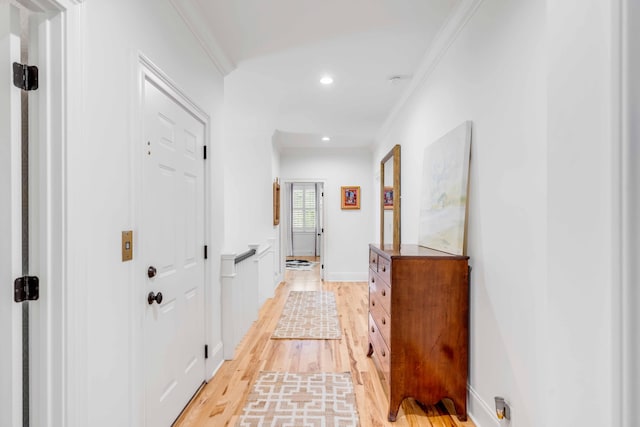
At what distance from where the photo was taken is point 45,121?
109 centimetres

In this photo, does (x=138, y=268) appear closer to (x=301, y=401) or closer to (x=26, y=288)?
(x=26, y=288)

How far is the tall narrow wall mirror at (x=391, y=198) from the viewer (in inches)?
141

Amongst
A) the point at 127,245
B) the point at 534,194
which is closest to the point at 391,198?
the point at 534,194

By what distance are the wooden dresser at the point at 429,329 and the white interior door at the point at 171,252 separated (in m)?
1.24

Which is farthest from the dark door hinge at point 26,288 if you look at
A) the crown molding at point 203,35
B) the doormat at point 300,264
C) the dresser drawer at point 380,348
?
the doormat at point 300,264

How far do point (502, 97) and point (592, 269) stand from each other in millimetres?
1357

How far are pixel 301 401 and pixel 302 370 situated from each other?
0.42 m

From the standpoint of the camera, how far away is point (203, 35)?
2.15m

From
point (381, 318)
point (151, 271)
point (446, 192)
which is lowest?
point (381, 318)

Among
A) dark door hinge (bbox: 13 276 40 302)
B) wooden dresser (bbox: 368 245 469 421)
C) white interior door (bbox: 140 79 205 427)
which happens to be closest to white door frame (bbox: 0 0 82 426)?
dark door hinge (bbox: 13 276 40 302)

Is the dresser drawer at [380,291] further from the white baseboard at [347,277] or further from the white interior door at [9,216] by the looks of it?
the white baseboard at [347,277]

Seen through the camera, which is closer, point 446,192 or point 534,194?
point 534,194

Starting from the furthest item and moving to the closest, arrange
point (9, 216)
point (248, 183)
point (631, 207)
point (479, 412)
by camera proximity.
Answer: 1. point (248, 183)
2. point (479, 412)
3. point (9, 216)
4. point (631, 207)

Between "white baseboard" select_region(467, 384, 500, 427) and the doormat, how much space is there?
548 cm
